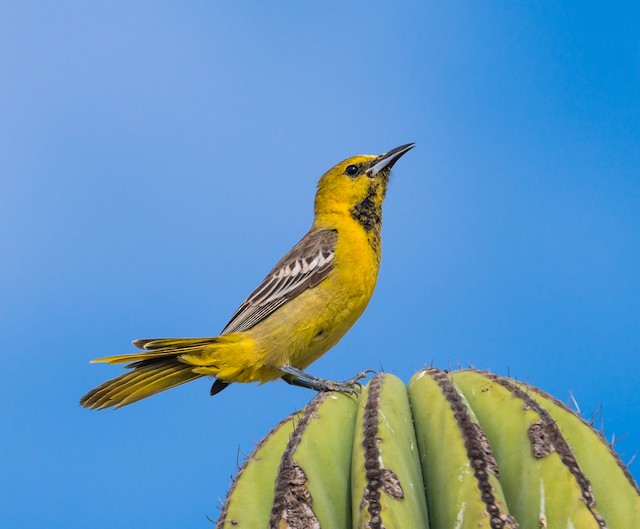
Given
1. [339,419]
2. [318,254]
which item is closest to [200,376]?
[318,254]

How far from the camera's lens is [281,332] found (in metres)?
4.54

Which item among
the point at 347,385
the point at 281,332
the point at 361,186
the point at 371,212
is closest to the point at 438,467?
the point at 347,385

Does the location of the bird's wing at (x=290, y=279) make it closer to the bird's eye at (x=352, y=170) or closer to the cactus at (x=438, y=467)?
the bird's eye at (x=352, y=170)

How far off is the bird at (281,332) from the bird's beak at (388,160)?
1.60 ft

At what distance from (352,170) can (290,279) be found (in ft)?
3.34

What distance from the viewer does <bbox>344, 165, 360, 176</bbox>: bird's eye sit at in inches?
215

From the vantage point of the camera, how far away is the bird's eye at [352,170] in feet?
17.9

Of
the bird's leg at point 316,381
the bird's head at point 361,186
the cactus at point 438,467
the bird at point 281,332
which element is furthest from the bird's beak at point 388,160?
the cactus at point 438,467

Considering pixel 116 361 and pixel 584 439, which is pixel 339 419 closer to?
pixel 584 439

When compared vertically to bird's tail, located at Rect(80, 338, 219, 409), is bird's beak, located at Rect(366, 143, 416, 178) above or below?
above

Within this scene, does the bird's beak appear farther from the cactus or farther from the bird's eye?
the cactus

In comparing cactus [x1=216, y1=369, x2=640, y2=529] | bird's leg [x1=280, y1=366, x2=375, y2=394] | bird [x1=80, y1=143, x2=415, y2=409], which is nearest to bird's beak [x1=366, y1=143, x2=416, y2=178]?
bird [x1=80, y1=143, x2=415, y2=409]

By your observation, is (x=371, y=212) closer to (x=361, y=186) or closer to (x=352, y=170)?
(x=361, y=186)

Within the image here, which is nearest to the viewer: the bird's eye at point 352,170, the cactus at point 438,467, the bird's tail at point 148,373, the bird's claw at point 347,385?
the cactus at point 438,467
